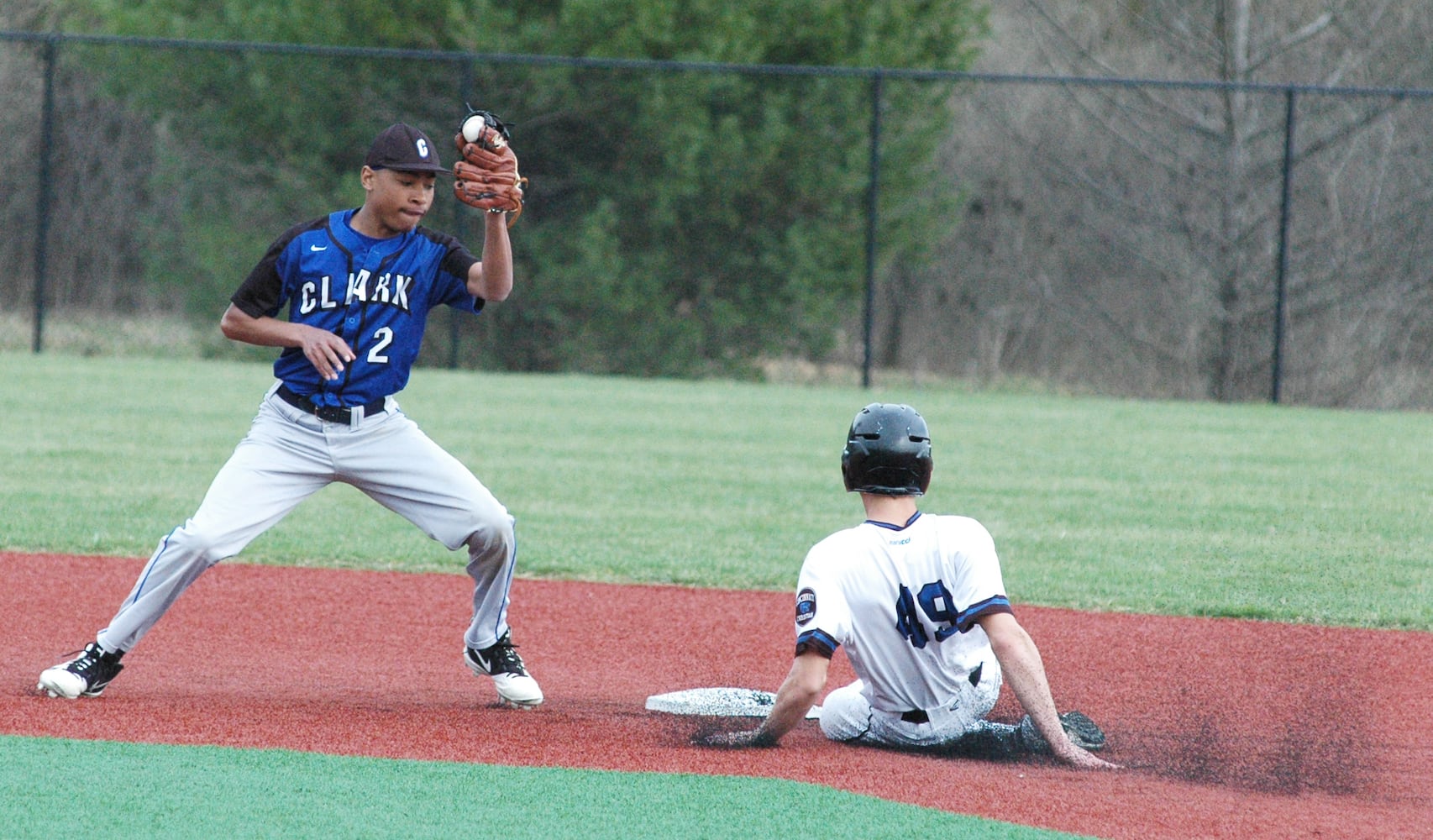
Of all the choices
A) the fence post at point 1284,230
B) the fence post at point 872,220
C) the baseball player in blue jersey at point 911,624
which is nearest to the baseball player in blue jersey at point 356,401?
the baseball player in blue jersey at point 911,624

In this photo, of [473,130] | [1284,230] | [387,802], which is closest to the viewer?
[387,802]

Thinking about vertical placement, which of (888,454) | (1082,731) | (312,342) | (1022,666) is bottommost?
(1082,731)

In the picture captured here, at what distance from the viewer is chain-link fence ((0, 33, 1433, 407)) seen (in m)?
17.9

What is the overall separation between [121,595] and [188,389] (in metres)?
8.23

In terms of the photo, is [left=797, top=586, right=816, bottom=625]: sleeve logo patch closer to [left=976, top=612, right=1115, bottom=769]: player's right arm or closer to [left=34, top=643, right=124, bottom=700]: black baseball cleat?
[left=976, top=612, right=1115, bottom=769]: player's right arm

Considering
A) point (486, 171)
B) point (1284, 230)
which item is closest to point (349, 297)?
point (486, 171)

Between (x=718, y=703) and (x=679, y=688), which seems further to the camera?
(x=679, y=688)

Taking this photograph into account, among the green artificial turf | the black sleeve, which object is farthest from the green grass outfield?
the black sleeve

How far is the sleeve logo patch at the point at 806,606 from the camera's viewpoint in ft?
14.6

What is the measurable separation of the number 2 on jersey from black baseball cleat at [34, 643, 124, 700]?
2470mm

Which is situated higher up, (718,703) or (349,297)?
(349,297)

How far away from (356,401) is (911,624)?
1.91 metres

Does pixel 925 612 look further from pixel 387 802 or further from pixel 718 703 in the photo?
pixel 387 802

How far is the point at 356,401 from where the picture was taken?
5.16 m
